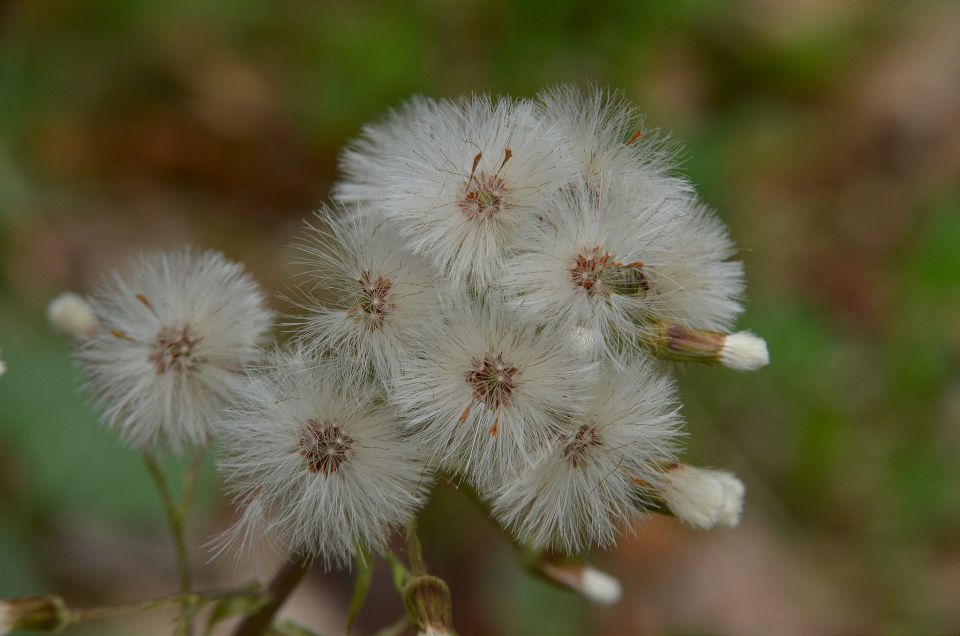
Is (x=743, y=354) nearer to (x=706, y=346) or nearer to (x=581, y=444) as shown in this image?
(x=706, y=346)

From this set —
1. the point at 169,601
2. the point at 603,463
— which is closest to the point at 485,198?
the point at 603,463

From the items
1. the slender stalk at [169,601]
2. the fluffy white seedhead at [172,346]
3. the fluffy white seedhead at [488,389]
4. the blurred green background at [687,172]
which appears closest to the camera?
the fluffy white seedhead at [488,389]

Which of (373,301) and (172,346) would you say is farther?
(172,346)

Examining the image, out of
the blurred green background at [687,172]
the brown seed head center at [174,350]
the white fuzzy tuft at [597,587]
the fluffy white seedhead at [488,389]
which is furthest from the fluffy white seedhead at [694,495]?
the blurred green background at [687,172]

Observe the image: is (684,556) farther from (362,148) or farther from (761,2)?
(761,2)

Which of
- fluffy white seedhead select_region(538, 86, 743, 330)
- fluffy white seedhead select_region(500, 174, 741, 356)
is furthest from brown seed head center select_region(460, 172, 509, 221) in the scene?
fluffy white seedhead select_region(538, 86, 743, 330)

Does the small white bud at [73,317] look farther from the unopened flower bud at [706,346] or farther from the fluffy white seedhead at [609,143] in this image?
the unopened flower bud at [706,346]

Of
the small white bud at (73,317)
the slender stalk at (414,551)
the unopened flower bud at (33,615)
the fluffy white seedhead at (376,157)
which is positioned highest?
the fluffy white seedhead at (376,157)
